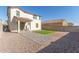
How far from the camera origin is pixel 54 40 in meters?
5.42

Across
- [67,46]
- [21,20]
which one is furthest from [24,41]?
[67,46]

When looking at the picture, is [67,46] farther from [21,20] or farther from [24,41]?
[21,20]

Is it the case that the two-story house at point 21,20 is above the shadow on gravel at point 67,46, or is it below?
above

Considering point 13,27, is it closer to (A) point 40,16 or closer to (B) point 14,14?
(B) point 14,14

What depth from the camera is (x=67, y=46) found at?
17.6 feet

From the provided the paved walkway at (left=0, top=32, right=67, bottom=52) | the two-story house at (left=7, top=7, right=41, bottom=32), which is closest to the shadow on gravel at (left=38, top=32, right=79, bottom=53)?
the paved walkway at (left=0, top=32, right=67, bottom=52)

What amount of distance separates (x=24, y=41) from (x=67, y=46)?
888 millimetres

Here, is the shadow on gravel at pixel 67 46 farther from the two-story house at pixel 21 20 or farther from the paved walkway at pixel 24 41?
the two-story house at pixel 21 20

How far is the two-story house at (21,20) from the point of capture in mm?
5355

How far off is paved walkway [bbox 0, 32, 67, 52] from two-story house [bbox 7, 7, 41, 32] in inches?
5.0

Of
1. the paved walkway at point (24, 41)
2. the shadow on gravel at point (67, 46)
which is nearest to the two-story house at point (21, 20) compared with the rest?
the paved walkway at point (24, 41)

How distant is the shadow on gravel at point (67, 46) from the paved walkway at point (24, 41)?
10 cm
